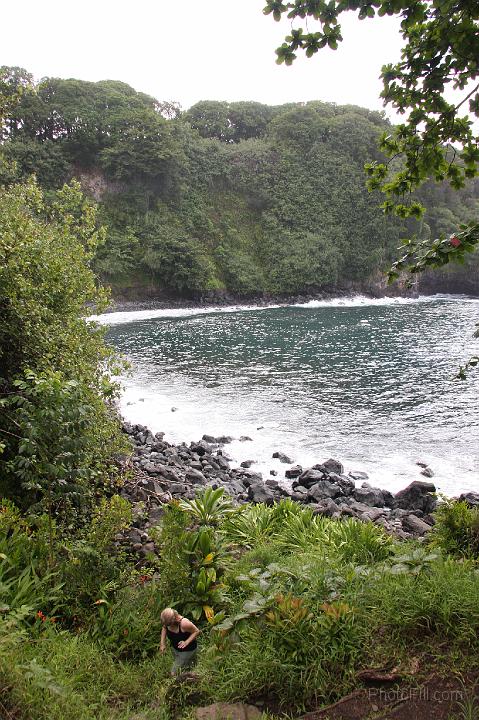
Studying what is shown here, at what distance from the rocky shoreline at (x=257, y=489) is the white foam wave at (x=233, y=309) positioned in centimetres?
3025

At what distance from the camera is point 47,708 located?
3176mm

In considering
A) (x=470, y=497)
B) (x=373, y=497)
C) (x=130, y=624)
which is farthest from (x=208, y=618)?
(x=470, y=497)

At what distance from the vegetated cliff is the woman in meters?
50.6

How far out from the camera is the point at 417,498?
438 inches

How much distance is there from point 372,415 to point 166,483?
10.3 meters

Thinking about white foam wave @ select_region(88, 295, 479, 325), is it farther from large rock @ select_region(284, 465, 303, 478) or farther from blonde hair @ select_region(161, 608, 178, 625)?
blonde hair @ select_region(161, 608, 178, 625)

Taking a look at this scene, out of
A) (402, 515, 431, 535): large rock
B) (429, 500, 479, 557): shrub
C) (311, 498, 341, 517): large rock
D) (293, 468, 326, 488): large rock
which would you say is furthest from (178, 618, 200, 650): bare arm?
(293, 468, 326, 488): large rock

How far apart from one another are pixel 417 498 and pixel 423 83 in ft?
31.1

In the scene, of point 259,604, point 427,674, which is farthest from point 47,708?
point 427,674

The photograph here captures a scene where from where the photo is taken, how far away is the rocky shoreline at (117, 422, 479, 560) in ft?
28.1

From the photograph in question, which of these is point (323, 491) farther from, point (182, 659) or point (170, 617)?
point (182, 659)

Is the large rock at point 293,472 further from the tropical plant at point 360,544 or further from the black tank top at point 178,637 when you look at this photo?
the black tank top at point 178,637

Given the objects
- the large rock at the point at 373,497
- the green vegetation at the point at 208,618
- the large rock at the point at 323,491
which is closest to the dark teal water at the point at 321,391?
the large rock at the point at 373,497

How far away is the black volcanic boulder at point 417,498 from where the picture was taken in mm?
10906
